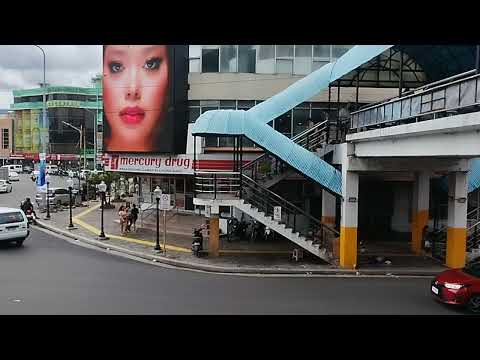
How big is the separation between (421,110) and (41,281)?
1140cm

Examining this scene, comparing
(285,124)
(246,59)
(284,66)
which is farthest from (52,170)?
(284,66)

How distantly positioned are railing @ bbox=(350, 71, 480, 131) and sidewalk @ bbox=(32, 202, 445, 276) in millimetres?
5019

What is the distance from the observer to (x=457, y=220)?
1702 centimetres

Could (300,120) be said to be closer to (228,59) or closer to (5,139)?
(228,59)

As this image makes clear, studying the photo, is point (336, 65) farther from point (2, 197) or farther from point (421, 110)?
point (2, 197)

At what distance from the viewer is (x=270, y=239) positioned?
2125 cm

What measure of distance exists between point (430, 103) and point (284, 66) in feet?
39.3

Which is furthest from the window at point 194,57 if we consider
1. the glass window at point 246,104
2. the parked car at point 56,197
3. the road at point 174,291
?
the parked car at point 56,197

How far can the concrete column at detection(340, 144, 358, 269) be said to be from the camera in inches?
648

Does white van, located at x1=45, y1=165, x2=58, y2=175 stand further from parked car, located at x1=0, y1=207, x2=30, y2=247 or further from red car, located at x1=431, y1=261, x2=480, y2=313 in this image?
red car, located at x1=431, y1=261, x2=480, y2=313

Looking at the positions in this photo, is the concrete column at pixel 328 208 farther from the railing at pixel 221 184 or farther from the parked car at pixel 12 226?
the parked car at pixel 12 226

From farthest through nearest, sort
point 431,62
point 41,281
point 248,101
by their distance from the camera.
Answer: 1. point 248,101
2. point 431,62
3. point 41,281
